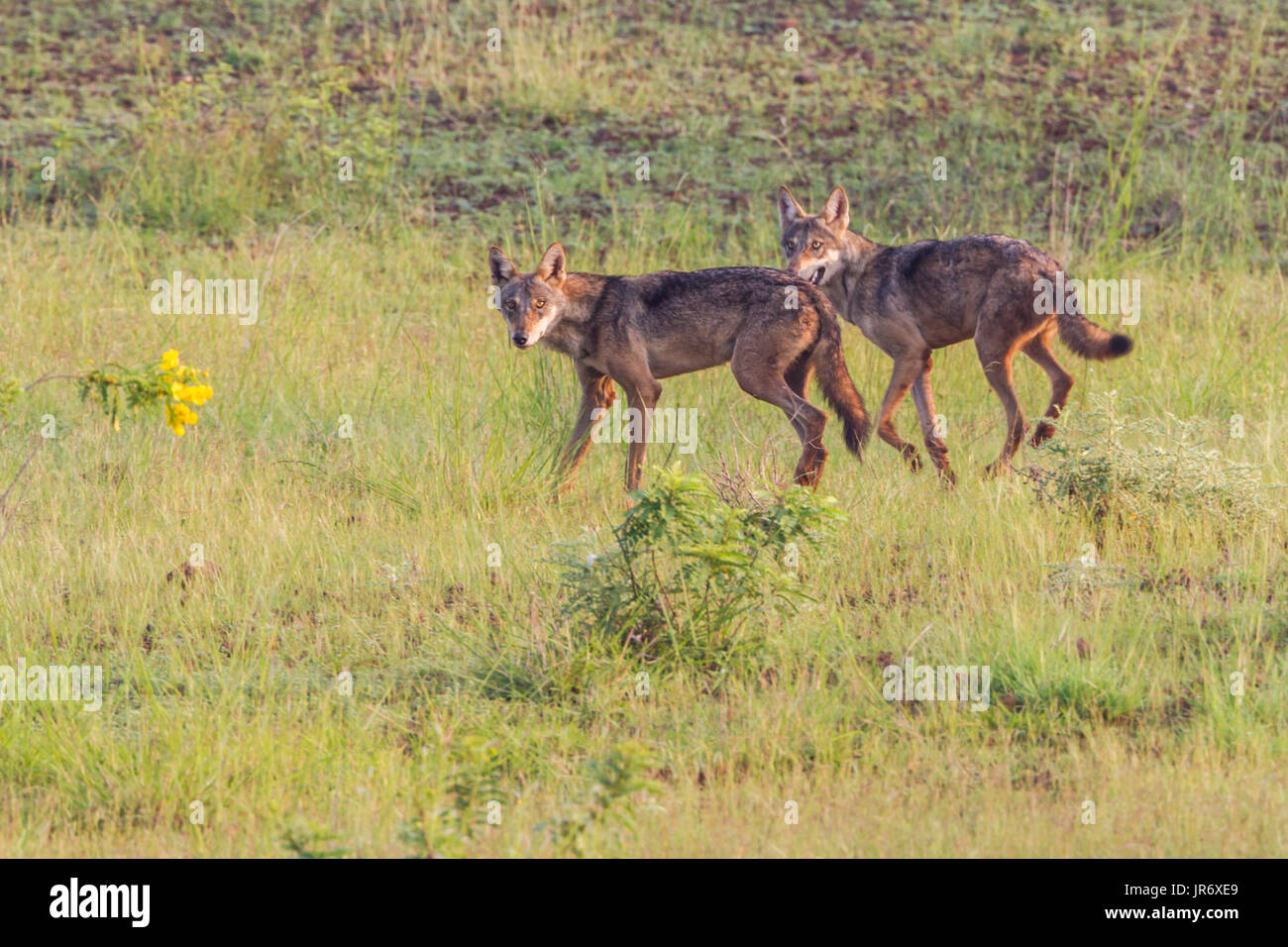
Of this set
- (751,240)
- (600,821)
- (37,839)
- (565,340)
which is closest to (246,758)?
(37,839)

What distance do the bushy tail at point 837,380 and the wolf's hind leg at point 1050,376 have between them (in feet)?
3.62

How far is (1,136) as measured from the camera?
539 inches

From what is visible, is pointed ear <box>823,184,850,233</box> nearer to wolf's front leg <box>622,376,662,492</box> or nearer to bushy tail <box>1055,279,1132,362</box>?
bushy tail <box>1055,279,1132,362</box>

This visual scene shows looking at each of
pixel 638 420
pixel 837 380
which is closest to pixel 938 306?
pixel 837 380

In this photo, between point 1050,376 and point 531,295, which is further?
point 1050,376

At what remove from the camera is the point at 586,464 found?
840 cm

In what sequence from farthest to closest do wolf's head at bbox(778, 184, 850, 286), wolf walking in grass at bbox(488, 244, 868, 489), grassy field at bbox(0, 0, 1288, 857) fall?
wolf's head at bbox(778, 184, 850, 286) → wolf walking in grass at bbox(488, 244, 868, 489) → grassy field at bbox(0, 0, 1288, 857)

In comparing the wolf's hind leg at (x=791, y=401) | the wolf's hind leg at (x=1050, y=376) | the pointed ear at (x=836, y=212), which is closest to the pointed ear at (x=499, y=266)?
the wolf's hind leg at (x=791, y=401)

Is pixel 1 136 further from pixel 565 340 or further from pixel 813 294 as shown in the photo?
pixel 813 294

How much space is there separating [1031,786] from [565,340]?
4231 millimetres

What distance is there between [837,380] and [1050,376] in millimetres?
1380

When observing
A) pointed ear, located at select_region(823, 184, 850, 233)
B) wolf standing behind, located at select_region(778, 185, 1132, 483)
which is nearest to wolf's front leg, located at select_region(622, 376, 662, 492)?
wolf standing behind, located at select_region(778, 185, 1132, 483)

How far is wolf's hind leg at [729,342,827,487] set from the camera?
791 cm

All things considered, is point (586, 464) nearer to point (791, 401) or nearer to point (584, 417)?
point (584, 417)
